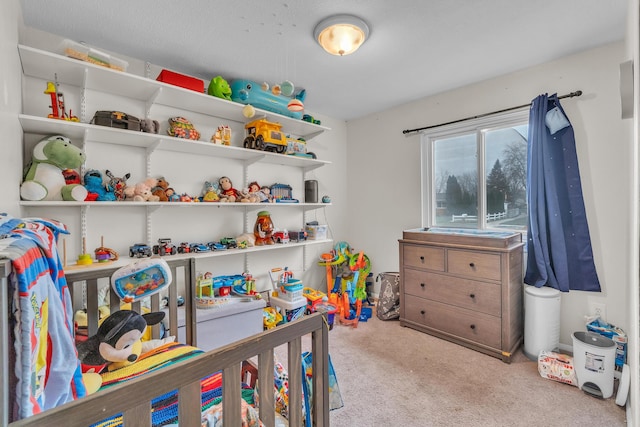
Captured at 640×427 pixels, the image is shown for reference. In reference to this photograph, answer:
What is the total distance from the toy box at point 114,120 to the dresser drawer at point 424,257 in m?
2.37

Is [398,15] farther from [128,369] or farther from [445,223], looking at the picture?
[128,369]

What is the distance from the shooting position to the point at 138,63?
217 centimetres

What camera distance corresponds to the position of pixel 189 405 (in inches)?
26.0

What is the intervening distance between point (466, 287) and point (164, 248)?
7.66 ft

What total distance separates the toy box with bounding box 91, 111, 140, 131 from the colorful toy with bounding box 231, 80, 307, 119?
80 cm

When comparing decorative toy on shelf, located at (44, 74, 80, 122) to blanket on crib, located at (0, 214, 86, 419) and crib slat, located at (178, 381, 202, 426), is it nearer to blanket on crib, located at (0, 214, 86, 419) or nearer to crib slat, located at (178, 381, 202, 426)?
blanket on crib, located at (0, 214, 86, 419)

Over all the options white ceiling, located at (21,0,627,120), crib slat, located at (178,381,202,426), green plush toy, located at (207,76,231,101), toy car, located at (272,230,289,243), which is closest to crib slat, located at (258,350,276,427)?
crib slat, located at (178,381,202,426)

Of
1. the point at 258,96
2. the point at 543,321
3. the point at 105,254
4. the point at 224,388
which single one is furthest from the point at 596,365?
the point at 105,254

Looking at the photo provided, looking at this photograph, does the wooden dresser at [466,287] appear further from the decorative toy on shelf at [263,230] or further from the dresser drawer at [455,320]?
the decorative toy on shelf at [263,230]

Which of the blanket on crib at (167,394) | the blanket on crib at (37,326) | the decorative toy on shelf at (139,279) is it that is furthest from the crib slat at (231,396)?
the decorative toy on shelf at (139,279)

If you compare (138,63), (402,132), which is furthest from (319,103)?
(138,63)

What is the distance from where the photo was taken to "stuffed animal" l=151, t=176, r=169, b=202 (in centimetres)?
211

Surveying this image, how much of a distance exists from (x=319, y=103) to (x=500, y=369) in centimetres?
281

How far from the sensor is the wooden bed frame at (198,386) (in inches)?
20.6
